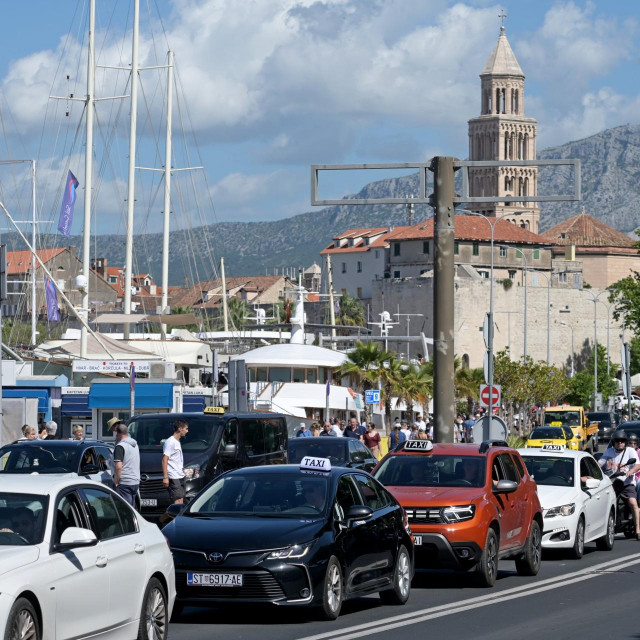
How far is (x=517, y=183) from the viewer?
195 meters

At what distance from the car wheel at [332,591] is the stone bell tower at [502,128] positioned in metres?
181

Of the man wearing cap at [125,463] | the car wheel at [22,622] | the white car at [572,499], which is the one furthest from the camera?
the man wearing cap at [125,463]

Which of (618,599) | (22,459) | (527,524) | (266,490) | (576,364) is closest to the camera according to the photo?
(266,490)

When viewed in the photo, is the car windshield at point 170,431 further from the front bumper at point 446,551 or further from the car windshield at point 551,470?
the front bumper at point 446,551

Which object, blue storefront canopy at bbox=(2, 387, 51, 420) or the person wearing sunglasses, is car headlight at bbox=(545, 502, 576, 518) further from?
blue storefront canopy at bbox=(2, 387, 51, 420)

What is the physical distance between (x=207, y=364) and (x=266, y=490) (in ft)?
169

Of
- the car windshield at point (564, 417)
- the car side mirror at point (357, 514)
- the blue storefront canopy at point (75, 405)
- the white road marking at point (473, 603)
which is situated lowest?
the white road marking at point (473, 603)

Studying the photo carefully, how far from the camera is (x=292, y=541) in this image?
1270cm

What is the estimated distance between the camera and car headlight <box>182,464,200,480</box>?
23.0m

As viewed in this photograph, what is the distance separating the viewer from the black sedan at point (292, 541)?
41.3 ft

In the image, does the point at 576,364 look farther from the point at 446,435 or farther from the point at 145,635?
the point at 145,635

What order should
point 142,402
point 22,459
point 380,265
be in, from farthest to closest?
point 380,265, point 142,402, point 22,459

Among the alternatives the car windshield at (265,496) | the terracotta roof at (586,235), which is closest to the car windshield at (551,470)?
the car windshield at (265,496)

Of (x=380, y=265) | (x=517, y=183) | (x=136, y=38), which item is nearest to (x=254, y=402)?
(x=136, y=38)
